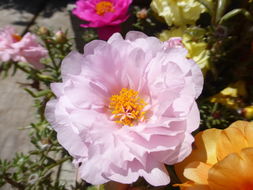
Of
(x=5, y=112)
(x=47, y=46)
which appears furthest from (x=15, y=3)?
(x=47, y=46)

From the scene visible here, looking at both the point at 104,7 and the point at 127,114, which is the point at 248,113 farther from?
the point at 104,7

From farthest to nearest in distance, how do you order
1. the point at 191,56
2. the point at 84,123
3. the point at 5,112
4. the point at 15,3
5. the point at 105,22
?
the point at 15,3 → the point at 5,112 → the point at 105,22 → the point at 191,56 → the point at 84,123

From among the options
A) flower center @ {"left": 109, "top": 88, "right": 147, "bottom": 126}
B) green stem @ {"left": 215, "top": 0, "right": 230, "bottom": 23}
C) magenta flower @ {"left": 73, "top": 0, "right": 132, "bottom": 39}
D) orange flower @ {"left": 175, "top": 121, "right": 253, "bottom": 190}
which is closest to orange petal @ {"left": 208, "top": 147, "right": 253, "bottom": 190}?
orange flower @ {"left": 175, "top": 121, "right": 253, "bottom": 190}

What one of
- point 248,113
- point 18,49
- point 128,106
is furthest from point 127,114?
point 18,49

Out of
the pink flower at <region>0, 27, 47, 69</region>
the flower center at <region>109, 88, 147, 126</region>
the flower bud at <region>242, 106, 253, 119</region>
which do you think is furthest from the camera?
the pink flower at <region>0, 27, 47, 69</region>

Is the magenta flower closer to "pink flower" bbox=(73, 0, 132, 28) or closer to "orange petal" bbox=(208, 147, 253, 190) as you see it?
"pink flower" bbox=(73, 0, 132, 28)

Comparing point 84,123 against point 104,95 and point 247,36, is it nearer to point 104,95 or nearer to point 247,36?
point 104,95
